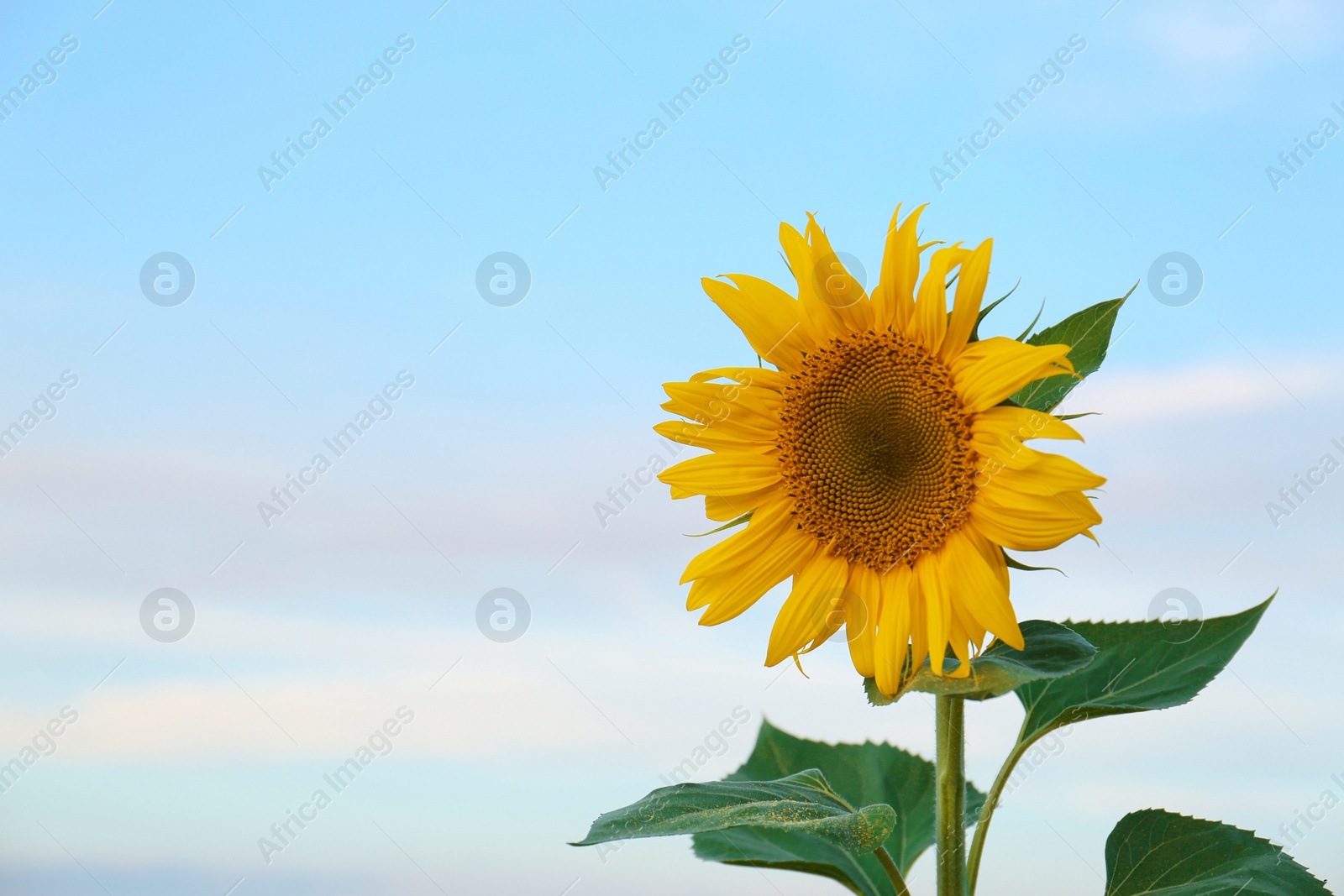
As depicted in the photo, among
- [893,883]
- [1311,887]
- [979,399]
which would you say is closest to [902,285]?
[979,399]

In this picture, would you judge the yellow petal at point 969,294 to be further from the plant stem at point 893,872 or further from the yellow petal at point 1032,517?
the plant stem at point 893,872

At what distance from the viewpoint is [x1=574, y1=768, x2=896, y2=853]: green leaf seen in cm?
186

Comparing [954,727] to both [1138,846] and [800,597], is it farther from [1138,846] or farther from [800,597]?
[1138,846]

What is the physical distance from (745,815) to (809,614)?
0.44 metres

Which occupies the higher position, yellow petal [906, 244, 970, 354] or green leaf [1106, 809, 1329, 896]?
yellow petal [906, 244, 970, 354]

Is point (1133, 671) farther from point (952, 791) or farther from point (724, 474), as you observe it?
point (724, 474)

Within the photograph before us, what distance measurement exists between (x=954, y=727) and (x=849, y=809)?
25cm

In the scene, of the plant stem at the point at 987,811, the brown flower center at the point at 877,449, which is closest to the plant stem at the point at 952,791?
the plant stem at the point at 987,811

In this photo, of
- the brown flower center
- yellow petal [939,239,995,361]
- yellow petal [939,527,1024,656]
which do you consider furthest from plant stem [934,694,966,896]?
yellow petal [939,239,995,361]

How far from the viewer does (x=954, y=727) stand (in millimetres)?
2139

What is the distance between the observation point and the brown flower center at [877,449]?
212 cm

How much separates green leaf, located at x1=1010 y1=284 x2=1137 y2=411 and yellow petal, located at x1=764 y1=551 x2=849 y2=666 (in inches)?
19.4

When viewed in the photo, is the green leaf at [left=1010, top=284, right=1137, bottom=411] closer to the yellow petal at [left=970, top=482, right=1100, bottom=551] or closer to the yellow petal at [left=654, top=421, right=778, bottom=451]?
the yellow petal at [left=970, top=482, right=1100, bottom=551]

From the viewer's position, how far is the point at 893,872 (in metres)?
2.28
